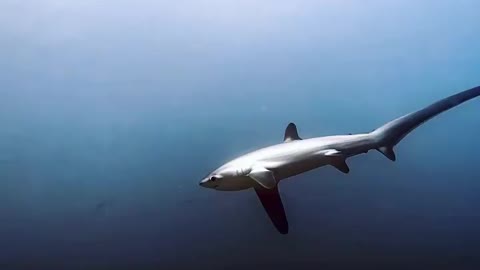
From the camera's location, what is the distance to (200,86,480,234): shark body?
75.9 inches

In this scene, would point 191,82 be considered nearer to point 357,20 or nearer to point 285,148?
point 285,148

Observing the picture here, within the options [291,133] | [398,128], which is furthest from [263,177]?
[398,128]

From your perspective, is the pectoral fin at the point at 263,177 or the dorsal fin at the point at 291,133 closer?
the pectoral fin at the point at 263,177

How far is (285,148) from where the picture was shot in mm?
1949

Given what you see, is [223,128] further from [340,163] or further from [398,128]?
[398,128]

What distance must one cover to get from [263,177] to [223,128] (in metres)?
0.32

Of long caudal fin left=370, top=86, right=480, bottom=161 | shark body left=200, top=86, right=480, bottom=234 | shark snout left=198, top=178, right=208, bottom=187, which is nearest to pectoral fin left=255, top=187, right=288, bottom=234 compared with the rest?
shark body left=200, top=86, right=480, bottom=234

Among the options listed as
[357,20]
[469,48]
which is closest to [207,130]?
[357,20]

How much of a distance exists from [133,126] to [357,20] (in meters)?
1.03

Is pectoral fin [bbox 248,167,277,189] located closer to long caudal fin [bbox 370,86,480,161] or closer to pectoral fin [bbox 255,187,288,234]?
pectoral fin [bbox 255,187,288,234]

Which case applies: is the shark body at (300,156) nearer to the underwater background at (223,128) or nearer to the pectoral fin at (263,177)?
the pectoral fin at (263,177)

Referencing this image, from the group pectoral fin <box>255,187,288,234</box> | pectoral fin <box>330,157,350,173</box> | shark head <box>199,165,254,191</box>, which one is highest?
shark head <box>199,165,254,191</box>

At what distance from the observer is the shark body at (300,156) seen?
193 centimetres

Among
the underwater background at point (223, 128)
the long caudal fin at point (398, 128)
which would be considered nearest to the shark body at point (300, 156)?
the long caudal fin at point (398, 128)
